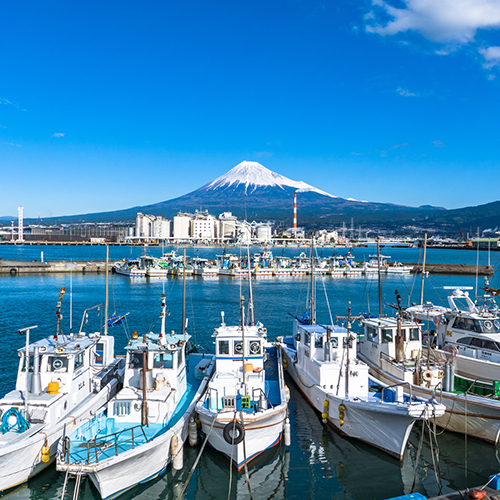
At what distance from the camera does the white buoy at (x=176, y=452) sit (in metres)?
9.30

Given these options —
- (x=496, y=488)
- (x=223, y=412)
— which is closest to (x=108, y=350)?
(x=223, y=412)

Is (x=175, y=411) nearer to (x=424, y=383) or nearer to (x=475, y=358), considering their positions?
(x=424, y=383)

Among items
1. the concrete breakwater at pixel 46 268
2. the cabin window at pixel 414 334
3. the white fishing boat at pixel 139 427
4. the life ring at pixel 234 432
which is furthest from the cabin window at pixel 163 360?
the concrete breakwater at pixel 46 268

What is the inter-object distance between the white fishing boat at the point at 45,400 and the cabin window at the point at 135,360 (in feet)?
4.26

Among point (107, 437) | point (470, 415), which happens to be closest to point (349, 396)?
point (470, 415)

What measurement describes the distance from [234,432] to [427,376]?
20.3 feet

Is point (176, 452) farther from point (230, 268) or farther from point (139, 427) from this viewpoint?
point (230, 268)

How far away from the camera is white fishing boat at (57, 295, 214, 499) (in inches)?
320

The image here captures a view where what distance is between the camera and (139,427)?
955 centimetres

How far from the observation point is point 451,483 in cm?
955

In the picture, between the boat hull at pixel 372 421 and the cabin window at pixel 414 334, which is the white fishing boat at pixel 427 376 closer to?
Answer: the cabin window at pixel 414 334

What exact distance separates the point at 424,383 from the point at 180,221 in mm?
172710

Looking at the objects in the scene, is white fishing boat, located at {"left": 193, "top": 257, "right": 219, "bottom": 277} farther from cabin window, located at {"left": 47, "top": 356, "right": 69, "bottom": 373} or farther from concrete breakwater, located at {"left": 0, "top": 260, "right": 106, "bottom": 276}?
cabin window, located at {"left": 47, "top": 356, "right": 69, "bottom": 373}

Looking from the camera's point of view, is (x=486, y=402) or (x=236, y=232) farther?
(x=236, y=232)
